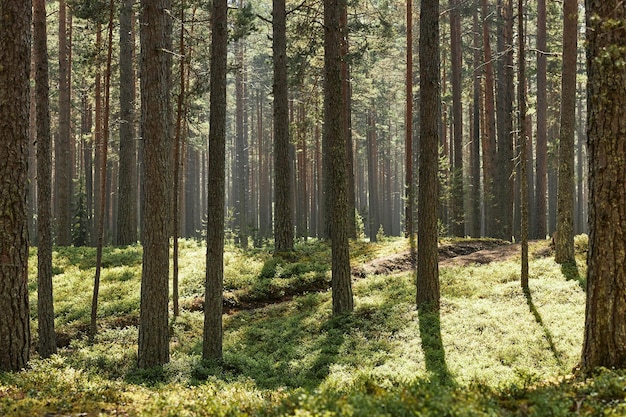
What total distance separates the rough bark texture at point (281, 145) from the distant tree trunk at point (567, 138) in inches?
348

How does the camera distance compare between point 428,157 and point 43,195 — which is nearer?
point 43,195

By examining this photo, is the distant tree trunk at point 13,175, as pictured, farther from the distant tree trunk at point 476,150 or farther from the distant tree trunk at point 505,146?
the distant tree trunk at point 505,146

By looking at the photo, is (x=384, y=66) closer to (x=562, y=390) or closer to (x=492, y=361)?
(x=492, y=361)

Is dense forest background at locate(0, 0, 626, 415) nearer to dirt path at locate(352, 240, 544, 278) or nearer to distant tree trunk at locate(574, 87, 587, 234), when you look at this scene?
dirt path at locate(352, 240, 544, 278)

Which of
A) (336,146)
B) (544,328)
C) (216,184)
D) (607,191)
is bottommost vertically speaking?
(544,328)

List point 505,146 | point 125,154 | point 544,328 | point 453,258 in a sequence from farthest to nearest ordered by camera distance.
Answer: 1. point 505,146
2. point 125,154
3. point 453,258
4. point 544,328

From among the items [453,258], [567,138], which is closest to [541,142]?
[453,258]

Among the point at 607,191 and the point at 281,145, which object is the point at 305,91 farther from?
the point at 607,191

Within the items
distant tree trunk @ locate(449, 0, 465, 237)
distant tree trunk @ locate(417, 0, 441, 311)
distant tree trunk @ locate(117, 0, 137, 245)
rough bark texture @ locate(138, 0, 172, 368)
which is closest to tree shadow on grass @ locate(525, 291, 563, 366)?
distant tree trunk @ locate(417, 0, 441, 311)

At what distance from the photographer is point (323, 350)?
1077cm

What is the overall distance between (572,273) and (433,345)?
5.96 m

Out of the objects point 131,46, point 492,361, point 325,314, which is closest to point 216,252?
point 325,314

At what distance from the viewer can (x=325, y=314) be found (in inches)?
510

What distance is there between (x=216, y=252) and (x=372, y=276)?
7.50 metres
